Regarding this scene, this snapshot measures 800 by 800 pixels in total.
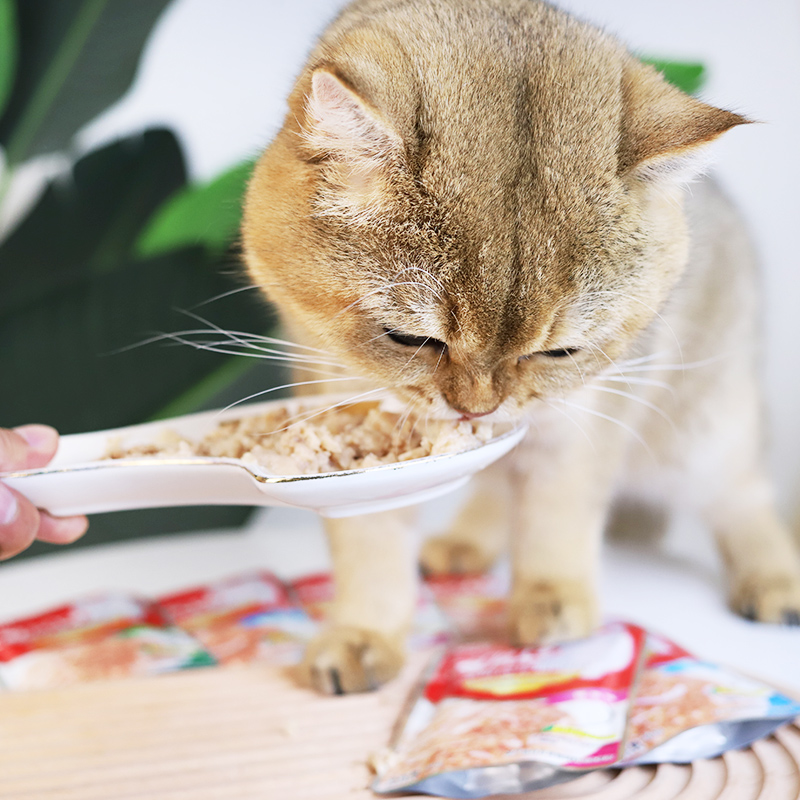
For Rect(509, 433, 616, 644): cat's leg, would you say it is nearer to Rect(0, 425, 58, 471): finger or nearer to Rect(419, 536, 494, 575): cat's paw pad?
Rect(419, 536, 494, 575): cat's paw pad

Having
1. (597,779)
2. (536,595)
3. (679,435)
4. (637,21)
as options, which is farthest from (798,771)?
(637,21)

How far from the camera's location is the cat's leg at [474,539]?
1510 millimetres

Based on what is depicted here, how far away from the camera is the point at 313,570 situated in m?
1.61

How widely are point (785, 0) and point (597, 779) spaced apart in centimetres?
140

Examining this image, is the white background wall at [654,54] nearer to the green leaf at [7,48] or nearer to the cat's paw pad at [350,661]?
the green leaf at [7,48]

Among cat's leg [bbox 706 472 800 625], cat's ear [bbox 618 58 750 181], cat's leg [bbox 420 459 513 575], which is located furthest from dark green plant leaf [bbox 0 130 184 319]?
cat's leg [bbox 706 472 800 625]

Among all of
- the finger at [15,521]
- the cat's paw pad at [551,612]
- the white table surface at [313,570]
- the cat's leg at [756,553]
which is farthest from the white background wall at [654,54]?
the finger at [15,521]

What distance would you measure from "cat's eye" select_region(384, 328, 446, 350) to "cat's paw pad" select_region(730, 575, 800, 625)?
81 centimetres

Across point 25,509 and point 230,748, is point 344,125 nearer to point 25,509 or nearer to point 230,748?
point 25,509

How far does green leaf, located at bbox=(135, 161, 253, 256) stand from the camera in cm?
163

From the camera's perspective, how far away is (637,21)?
1.56 m

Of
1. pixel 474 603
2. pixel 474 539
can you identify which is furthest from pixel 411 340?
pixel 474 539

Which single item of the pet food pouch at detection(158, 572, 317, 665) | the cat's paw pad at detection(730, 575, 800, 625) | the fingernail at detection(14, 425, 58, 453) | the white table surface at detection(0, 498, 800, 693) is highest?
the fingernail at detection(14, 425, 58, 453)

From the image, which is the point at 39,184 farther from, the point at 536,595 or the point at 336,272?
the point at 536,595
